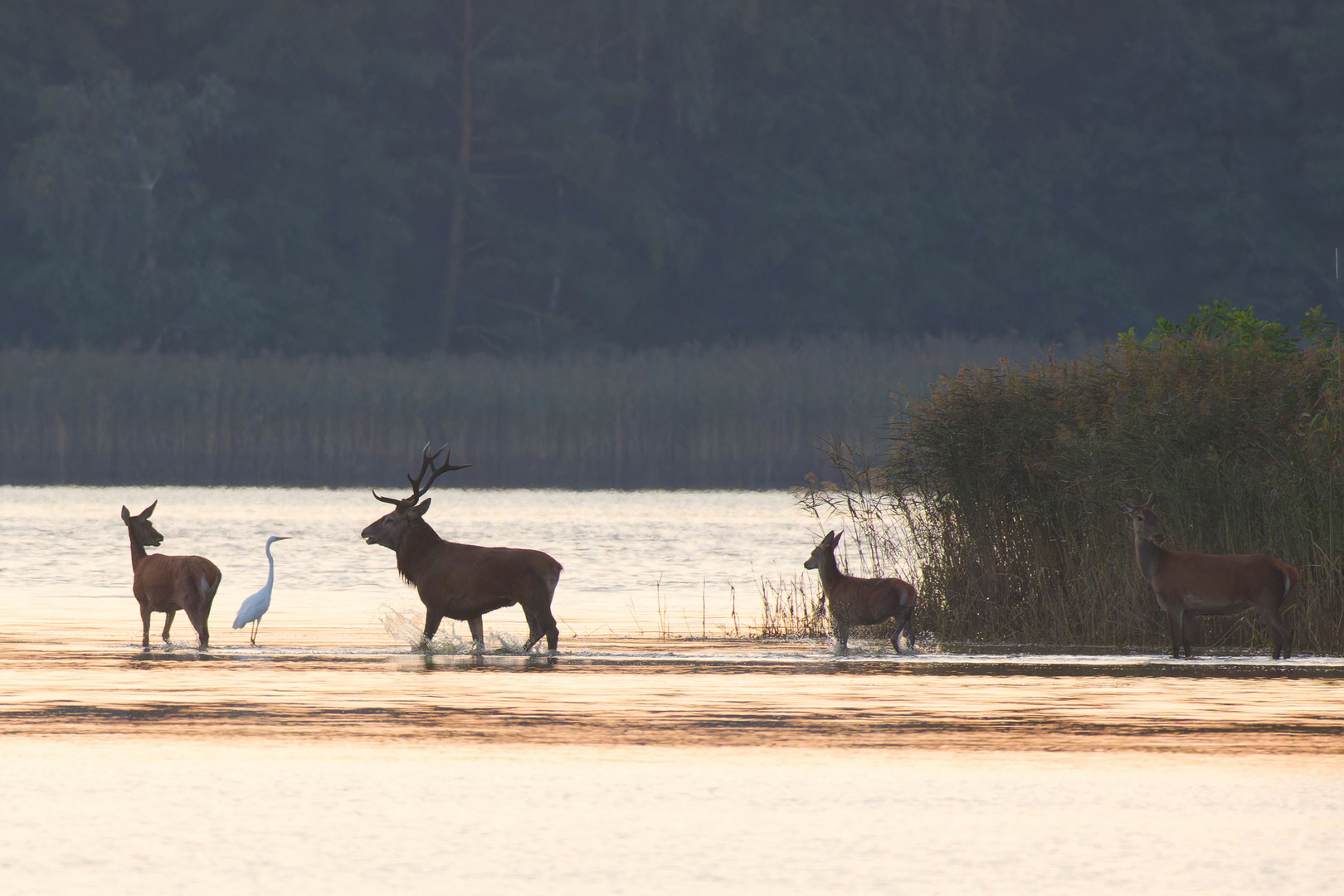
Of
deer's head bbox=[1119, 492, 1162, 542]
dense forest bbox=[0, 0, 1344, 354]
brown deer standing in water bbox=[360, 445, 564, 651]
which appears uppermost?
dense forest bbox=[0, 0, 1344, 354]

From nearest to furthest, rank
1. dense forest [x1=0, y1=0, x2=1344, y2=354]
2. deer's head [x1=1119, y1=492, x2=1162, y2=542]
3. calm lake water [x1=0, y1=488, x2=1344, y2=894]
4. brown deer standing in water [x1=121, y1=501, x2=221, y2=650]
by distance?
calm lake water [x1=0, y1=488, x2=1344, y2=894], deer's head [x1=1119, y1=492, x2=1162, y2=542], brown deer standing in water [x1=121, y1=501, x2=221, y2=650], dense forest [x1=0, y1=0, x2=1344, y2=354]

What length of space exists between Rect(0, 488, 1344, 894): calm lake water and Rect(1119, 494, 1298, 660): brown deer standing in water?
336mm

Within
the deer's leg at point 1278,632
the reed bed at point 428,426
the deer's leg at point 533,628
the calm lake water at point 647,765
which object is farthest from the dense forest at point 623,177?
the deer's leg at point 1278,632

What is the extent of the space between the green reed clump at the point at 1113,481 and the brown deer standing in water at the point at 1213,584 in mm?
1287

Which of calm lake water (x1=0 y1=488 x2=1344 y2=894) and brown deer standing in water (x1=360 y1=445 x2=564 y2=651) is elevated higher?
brown deer standing in water (x1=360 y1=445 x2=564 y2=651)

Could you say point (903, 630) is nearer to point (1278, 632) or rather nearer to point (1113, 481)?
point (1113, 481)

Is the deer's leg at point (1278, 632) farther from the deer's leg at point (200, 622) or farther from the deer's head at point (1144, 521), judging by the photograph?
the deer's leg at point (200, 622)

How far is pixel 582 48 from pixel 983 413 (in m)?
52.0

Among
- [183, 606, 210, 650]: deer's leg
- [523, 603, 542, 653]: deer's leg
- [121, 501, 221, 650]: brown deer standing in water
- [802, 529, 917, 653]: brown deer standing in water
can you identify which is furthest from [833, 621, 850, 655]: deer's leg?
[183, 606, 210, 650]: deer's leg

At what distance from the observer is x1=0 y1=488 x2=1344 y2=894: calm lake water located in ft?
29.3

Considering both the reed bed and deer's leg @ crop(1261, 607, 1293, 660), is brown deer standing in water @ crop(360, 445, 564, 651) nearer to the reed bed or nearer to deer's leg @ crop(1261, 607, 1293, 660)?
deer's leg @ crop(1261, 607, 1293, 660)

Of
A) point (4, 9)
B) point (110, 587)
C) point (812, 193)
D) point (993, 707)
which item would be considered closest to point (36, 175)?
point (4, 9)

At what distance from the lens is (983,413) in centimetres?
1988

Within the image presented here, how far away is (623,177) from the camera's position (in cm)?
6906
